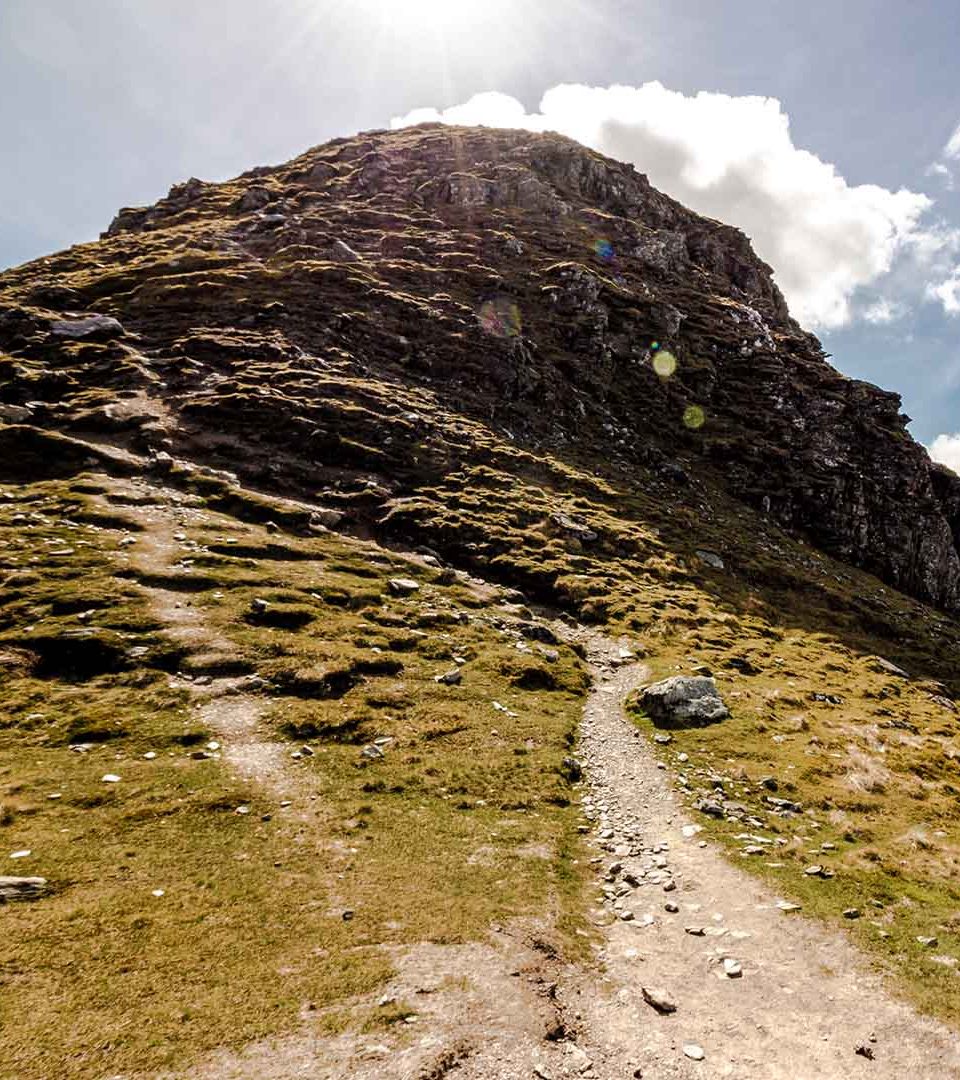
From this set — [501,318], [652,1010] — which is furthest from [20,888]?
[501,318]

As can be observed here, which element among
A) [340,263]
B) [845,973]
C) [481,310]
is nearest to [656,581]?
[845,973]

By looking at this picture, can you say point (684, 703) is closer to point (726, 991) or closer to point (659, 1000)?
point (726, 991)

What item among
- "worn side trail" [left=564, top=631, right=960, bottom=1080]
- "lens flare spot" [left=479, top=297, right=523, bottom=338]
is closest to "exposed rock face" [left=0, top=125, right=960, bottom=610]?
"lens flare spot" [left=479, top=297, right=523, bottom=338]

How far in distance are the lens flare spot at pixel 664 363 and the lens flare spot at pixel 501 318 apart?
2631cm

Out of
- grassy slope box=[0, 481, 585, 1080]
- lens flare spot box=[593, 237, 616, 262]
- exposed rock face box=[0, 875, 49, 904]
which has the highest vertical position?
lens flare spot box=[593, 237, 616, 262]

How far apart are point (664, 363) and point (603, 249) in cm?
4980

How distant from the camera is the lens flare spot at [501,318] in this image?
338 ft

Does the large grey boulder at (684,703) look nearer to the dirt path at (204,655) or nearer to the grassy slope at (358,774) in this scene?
the grassy slope at (358,774)

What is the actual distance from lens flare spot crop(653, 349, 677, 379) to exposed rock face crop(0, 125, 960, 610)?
1.78ft

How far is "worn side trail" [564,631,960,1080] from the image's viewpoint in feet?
38.0

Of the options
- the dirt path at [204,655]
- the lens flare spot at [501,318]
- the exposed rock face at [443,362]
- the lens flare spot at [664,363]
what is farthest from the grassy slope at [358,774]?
the lens flare spot at [664,363]

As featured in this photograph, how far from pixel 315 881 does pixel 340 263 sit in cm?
11481

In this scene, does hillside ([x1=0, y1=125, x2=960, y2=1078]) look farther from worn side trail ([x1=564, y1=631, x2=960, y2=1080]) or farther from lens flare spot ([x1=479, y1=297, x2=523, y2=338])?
lens flare spot ([x1=479, y1=297, x2=523, y2=338])

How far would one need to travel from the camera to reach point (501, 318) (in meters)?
108
